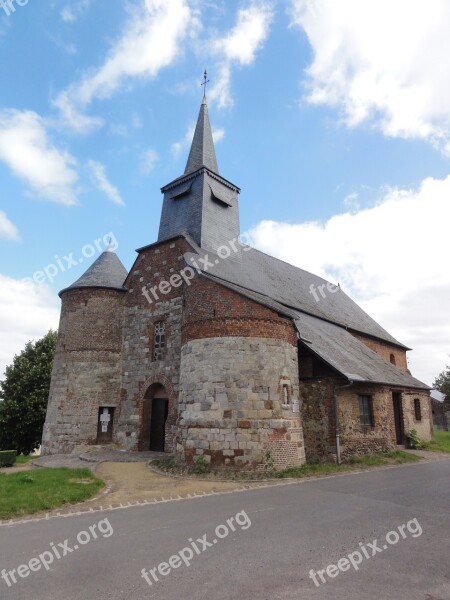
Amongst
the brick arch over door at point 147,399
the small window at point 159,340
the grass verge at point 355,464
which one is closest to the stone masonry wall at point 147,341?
the brick arch over door at point 147,399

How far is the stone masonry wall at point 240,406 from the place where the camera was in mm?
11336

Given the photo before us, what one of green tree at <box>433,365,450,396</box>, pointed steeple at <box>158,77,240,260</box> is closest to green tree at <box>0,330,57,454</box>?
pointed steeple at <box>158,77,240,260</box>

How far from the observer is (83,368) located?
16875 millimetres

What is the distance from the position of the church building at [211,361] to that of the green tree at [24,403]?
567 centimetres

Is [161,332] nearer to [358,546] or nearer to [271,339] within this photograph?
[271,339]

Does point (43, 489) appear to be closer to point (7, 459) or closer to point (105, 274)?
point (7, 459)

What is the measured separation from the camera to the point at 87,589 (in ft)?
13.9

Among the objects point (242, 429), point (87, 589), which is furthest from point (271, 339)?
point (87, 589)

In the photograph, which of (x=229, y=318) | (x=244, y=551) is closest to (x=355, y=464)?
(x=229, y=318)

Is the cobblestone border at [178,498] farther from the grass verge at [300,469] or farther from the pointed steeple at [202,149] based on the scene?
the pointed steeple at [202,149]

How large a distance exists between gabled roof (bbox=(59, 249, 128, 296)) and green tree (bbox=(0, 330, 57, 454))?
679cm

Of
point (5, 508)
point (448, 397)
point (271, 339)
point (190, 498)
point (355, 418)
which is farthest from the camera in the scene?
point (448, 397)

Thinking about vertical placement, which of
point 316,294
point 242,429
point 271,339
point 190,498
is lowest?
point 190,498

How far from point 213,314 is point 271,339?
6.53 feet
